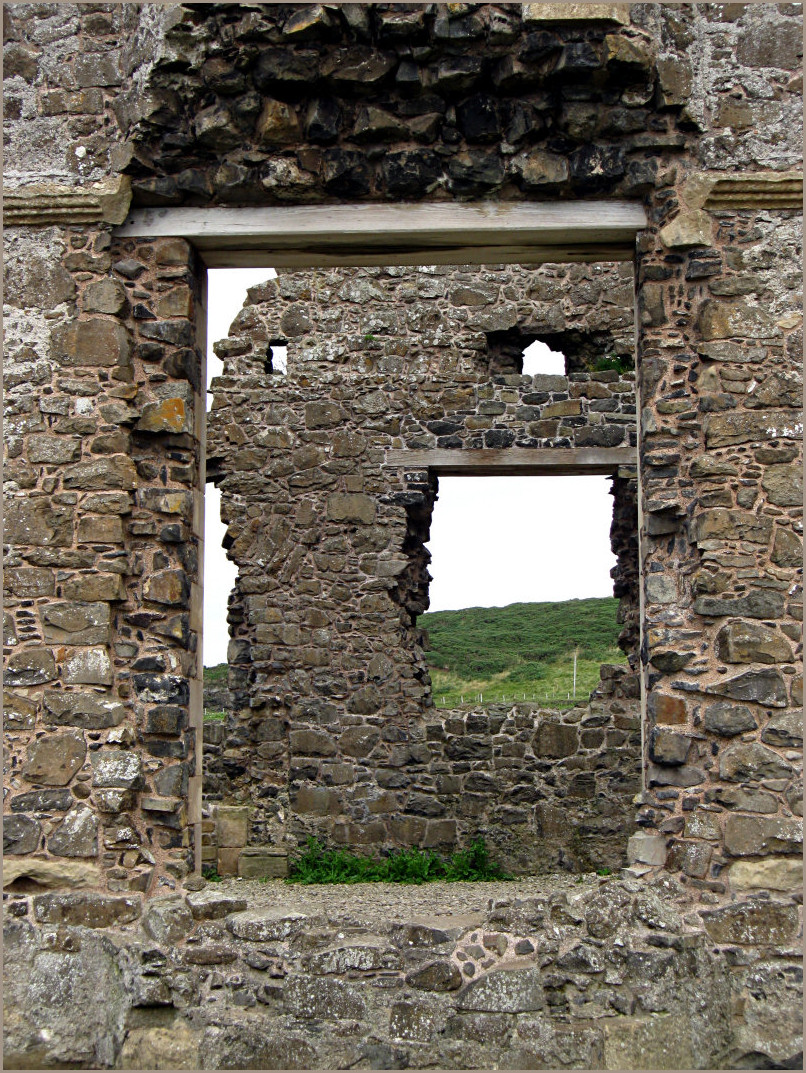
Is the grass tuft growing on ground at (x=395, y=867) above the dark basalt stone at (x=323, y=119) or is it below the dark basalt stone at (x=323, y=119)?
below

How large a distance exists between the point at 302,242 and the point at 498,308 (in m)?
5.42

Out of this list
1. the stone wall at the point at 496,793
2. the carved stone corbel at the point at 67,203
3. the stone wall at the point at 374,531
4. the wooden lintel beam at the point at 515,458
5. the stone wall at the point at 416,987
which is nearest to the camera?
the stone wall at the point at 416,987

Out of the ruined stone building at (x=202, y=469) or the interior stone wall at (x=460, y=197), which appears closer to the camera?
the ruined stone building at (x=202, y=469)

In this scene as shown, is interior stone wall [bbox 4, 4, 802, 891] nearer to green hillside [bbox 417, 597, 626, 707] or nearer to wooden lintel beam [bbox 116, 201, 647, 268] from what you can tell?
wooden lintel beam [bbox 116, 201, 647, 268]

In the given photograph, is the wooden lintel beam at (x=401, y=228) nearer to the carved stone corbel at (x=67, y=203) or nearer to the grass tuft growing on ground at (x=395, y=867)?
the carved stone corbel at (x=67, y=203)

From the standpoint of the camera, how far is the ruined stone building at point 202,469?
15.1ft

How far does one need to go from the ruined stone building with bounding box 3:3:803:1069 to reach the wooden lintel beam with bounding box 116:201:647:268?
0.7 inches

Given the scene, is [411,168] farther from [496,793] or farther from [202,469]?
[496,793]

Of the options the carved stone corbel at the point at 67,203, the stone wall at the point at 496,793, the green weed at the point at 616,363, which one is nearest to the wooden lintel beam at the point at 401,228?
the carved stone corbel at the point at 67,203

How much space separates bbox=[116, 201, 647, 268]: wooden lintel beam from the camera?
5.14 m

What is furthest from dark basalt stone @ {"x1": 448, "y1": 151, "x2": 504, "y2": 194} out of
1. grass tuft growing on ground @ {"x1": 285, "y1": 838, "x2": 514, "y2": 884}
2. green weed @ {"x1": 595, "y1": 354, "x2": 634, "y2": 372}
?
grass tuft growing on ground @ {"x1": 285, "y1": 838, "x2": 514, "y2": 884}

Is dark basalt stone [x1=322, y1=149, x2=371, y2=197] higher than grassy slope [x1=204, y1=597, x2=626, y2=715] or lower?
higher

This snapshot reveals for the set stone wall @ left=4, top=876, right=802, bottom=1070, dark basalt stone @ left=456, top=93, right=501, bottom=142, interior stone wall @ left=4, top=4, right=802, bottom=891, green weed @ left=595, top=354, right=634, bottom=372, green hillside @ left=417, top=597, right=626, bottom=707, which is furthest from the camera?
green hillside @ left=417, top=597, right=626, bottom=707

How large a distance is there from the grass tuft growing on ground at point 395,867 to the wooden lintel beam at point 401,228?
5886 millimetres
